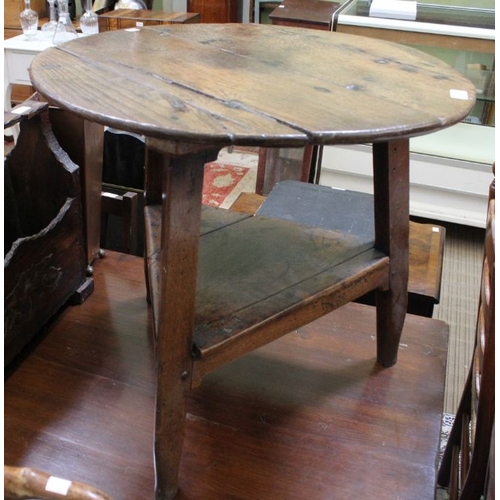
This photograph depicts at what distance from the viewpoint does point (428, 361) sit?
3.79 feet

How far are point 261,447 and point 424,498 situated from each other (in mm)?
253

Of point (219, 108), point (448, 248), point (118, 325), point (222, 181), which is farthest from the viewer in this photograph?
point (222, 181)

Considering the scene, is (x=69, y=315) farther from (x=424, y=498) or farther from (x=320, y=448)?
(x=424, y=498)

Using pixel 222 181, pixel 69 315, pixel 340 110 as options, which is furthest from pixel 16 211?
pixel 222 181

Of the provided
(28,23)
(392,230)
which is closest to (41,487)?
(392,230)

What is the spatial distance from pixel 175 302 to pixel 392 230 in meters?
0.42

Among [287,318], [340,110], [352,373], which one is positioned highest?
[340,110]

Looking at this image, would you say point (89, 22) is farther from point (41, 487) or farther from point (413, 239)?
point (41, 487)

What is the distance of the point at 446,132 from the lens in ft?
7.57

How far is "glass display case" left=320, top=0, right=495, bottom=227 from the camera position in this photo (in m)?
2.02

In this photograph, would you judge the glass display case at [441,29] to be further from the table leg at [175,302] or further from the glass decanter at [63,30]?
the table leg at [175,302]

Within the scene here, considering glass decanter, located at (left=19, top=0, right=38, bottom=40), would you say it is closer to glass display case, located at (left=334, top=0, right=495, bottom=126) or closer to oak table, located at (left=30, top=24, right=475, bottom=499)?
glass display case, located at (left=334, top=0, right=495, bottom=126)

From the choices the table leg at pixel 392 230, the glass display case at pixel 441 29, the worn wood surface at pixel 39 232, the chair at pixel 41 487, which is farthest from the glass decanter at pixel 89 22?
the chair at pixel 41 487

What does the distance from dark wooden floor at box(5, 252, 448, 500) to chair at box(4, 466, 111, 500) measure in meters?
0.41
